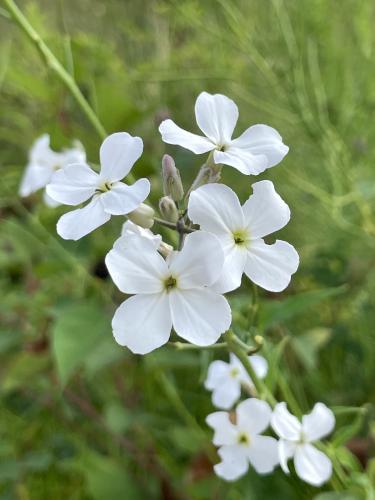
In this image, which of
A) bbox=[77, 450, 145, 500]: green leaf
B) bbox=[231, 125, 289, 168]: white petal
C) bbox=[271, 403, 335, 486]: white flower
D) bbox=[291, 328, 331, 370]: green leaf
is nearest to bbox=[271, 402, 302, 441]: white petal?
bbox=[271, 403, 335, 486]: white flower

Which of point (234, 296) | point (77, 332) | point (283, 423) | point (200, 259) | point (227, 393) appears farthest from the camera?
point (234, 296)

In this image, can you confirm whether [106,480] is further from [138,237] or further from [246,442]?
[138,237]

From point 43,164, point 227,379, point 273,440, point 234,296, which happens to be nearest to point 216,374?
point 227,379

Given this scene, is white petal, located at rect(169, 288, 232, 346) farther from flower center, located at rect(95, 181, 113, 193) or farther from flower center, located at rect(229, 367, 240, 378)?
flower center, located at rect(229, 367, 240, 378)

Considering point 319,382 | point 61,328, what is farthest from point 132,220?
point 319,382

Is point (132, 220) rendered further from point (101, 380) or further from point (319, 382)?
point (101, 380)

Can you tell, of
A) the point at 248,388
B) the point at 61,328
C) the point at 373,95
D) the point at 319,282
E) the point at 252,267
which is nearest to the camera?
the point at 252,267

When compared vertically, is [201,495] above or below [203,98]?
below

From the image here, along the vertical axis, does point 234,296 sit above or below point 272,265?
below
